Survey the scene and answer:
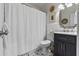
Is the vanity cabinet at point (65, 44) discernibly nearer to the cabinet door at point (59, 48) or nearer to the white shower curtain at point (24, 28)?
the cabinet door at point (59, 48)

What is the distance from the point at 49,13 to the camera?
60.2 inches

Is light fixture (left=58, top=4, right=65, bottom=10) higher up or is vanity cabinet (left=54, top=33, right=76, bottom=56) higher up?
light fixture (left=58, top=4, right=65, bottom=10)

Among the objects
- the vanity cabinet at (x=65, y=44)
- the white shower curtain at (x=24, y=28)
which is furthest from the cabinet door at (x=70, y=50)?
the white shower curtain at (x=24, y=28)

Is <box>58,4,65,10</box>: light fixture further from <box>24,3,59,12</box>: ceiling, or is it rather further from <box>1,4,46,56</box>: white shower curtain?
<box>1,4,46,56</box>: white shower curtain

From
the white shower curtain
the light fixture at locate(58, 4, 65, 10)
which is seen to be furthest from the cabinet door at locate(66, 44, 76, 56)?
the light fixture at locate(58, 4, 65, 10)

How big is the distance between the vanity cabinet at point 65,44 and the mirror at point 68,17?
17 cm

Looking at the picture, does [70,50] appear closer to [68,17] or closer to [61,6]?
[68,17]

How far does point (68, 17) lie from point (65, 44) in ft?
1.43

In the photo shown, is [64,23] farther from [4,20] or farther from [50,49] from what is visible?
[4,20]

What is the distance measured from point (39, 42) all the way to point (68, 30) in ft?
1.58

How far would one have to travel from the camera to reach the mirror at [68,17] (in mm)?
1449

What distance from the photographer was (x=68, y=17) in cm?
150

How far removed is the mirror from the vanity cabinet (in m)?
0.17

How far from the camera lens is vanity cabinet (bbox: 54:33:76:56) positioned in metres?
1.52
